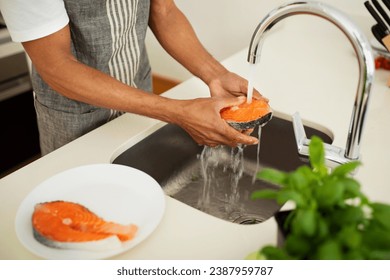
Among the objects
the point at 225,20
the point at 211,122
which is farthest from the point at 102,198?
the point at 225,20

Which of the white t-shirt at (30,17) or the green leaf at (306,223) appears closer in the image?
the green leaf at (306,223)

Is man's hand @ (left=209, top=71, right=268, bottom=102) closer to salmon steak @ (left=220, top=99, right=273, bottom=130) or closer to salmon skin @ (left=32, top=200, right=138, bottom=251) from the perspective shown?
salmon steak @ (left=220, top=99, right=273, bottom=130)

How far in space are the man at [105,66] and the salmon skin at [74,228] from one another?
14.5 inches

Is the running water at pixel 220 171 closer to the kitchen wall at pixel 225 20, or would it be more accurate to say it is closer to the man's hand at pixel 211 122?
the man's hand at pixel 211 122

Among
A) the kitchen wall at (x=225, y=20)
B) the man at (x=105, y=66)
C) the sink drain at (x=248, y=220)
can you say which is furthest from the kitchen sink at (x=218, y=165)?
the kitchen wall at (x=225, y=20)

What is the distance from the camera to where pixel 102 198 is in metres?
0.88

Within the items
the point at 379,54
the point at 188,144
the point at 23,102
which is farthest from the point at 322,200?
the point at 23,102

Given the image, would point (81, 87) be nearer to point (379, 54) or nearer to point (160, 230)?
point (160, 230)

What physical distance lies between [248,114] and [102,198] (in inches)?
16.6

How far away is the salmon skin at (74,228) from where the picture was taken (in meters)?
0.74

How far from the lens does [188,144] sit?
1.32 m

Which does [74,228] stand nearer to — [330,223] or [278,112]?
[330,223]
